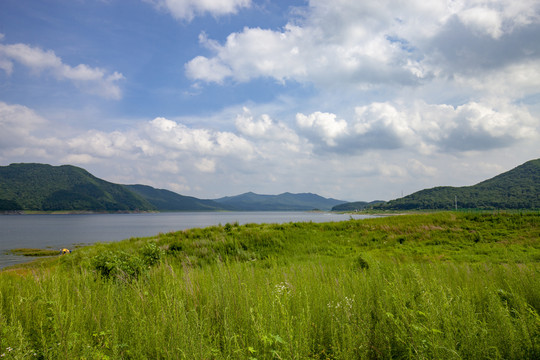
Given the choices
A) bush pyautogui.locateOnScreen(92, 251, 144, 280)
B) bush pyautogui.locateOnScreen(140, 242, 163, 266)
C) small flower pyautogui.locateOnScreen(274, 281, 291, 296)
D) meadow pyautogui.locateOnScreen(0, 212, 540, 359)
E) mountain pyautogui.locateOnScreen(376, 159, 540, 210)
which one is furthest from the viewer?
mountain pyautogui.locateOnScreen(376, 159, 540, 210)

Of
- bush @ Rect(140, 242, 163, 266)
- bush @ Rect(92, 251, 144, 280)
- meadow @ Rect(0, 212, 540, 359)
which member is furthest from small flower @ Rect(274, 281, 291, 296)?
bush @ Rect(140, 242, 163, 266)

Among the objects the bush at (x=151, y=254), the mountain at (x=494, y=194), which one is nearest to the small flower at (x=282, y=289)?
the bush at (x=151, y=254)

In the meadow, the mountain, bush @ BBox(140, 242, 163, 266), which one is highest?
the mountain

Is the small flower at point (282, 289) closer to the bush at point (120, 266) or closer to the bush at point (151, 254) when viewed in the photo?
the bush at point (120, 266)

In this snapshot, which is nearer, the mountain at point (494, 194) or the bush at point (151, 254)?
the bush at point (151, 254)

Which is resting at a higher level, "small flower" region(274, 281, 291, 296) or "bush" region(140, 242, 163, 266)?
"small flower" region(274, 281, 291, 296)

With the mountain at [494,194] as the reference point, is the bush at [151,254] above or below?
below

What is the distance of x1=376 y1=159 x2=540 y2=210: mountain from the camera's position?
415ft

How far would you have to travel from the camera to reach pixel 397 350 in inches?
139

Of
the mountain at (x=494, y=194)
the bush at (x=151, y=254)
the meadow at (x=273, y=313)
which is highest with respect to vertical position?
the mountain at (x=494, y=194)

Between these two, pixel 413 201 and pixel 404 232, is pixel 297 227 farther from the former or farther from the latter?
pixel 413 201

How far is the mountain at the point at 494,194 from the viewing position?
126 meters

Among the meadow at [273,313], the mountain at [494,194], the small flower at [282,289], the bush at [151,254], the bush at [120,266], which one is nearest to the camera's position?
the meadow at [273,313]

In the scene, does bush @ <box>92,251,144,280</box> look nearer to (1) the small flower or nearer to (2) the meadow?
(2) the meadow
